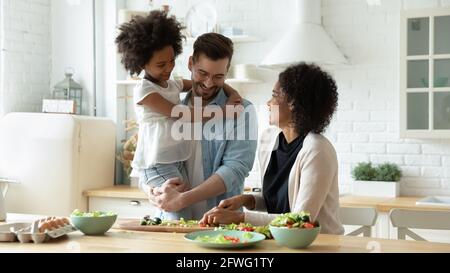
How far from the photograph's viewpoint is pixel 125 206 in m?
4.76

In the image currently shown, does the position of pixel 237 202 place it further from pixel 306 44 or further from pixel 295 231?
pixel 306 44

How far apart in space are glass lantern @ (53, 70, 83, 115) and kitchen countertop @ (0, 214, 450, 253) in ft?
10.8

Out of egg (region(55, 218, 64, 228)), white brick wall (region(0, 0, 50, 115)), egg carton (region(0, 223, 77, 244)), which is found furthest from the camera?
white brick wall (region(0, 0, 50, 115))

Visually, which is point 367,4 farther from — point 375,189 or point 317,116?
point 317,116

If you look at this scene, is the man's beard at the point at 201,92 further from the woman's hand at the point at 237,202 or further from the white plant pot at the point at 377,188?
the white plant pot at the point at 377,188

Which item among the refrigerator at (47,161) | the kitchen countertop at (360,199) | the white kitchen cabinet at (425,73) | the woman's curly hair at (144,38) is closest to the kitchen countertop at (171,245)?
the woman's curly hair at (144,38)

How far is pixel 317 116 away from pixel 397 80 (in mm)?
2258

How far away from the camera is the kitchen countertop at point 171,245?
1.92m

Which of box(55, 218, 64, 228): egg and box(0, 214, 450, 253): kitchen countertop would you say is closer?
box(0, 214, 450, 253): kitchen countertop

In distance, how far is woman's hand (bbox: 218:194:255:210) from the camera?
7.96ft

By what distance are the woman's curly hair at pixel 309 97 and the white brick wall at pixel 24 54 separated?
3271mm

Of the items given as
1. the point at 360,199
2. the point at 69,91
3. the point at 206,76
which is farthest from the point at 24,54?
the point at 206,76

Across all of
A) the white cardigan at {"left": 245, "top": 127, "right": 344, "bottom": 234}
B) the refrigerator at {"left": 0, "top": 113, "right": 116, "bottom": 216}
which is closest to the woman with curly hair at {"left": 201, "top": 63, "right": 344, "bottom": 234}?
the white cardigan at {"left": 245, "top": 127, "right": 344, "bottom": 234}

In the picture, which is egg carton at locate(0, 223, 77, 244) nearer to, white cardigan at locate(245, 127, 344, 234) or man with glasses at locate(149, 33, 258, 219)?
man with glasses at locate(149, 33, 258, 219)
